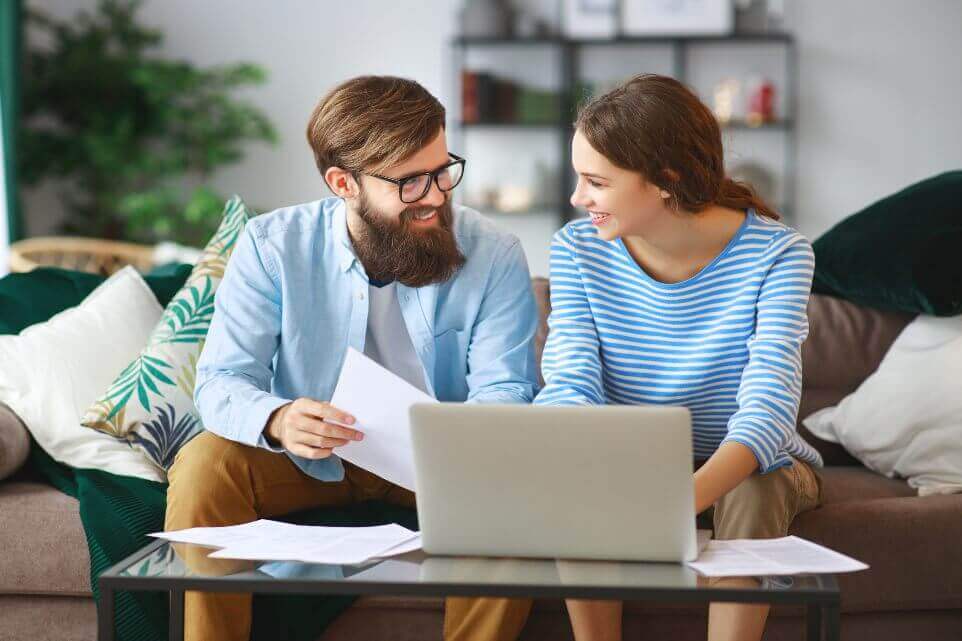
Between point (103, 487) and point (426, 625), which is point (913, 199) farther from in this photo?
point (103, 487)

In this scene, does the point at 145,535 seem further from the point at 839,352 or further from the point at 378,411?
the point at 839,352

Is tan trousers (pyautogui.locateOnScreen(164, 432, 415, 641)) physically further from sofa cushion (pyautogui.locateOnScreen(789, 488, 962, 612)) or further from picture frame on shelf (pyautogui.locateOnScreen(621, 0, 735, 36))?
picture frame on shelf (pyautogui.locateOnScreen(621, 0, 735, 36))

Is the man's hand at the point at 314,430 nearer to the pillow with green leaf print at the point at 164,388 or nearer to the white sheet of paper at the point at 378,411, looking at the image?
the white sheet of paper at the point at 378,411

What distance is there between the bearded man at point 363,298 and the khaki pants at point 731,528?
32cm

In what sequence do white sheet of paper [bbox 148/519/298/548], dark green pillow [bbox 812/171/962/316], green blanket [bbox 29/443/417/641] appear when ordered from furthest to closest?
1. dark green pillow [bbox 812/171/962/316]
2. green blanket [bbox 29/443/417/641]
3. white sheet of paper [bbox 148/519/298/548]

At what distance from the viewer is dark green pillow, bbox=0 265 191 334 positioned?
7.61 ft

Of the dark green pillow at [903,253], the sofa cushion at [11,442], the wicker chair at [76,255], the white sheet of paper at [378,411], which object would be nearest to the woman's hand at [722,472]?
the white sheet of paper at [378,411]

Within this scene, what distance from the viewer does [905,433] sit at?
2.14 metres

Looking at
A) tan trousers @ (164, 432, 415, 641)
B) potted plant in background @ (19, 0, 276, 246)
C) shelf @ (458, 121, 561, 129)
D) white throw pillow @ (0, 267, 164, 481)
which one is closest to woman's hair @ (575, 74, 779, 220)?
tan trousers @ (164, 432, 415, 641)

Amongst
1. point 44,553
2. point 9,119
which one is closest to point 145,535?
point 44,553

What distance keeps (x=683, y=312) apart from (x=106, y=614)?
93 cm

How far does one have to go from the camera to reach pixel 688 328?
1720mm

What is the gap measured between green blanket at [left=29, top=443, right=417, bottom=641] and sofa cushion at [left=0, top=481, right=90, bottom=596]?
3 cm

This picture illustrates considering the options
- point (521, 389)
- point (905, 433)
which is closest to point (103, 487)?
point (521, 389)
